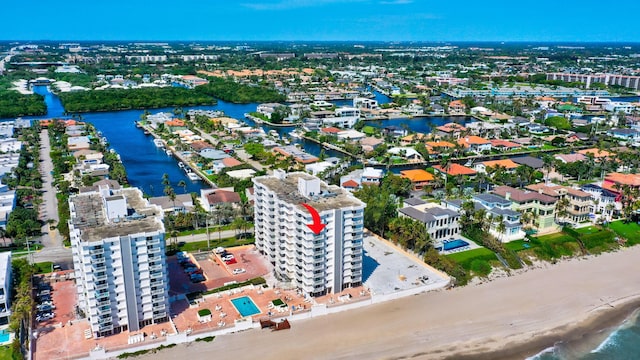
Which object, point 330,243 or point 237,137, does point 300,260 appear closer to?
point 330,243

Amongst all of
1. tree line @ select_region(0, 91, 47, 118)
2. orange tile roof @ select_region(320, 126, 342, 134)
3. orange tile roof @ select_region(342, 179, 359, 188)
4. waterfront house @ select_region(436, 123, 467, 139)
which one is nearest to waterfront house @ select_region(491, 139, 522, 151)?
waterfront house @ select_region(436, 123, 467, 139)

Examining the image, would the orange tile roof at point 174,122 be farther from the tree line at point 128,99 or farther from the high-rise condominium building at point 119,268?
the high-rise condominium building at point 119,268

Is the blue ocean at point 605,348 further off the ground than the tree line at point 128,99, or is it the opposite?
the tree line at point 128,99

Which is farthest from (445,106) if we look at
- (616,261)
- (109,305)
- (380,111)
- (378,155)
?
(109,305)

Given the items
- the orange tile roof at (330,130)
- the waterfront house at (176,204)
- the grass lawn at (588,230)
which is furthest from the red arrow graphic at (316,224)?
the orange tile roof at (330,130)

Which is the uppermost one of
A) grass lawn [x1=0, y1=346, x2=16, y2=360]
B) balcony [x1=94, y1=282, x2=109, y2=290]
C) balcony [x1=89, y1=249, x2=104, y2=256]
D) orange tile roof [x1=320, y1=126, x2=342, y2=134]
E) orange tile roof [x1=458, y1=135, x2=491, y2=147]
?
balcony [x1=89, y1=249, x2=104, y2=256]

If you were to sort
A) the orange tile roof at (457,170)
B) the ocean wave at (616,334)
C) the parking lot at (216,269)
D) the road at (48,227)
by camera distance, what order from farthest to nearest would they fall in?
the orange tile roof at (457,170) < the road at (48,227) < the parking lot at (216,269) < the ocean wave at (616,334)

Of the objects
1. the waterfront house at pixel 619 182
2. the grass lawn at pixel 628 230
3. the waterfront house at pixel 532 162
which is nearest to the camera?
the grass lawn at pixel 628 230

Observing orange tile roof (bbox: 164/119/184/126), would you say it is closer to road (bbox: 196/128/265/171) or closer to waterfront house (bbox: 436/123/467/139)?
road (bbox: 196/128/265/171)
